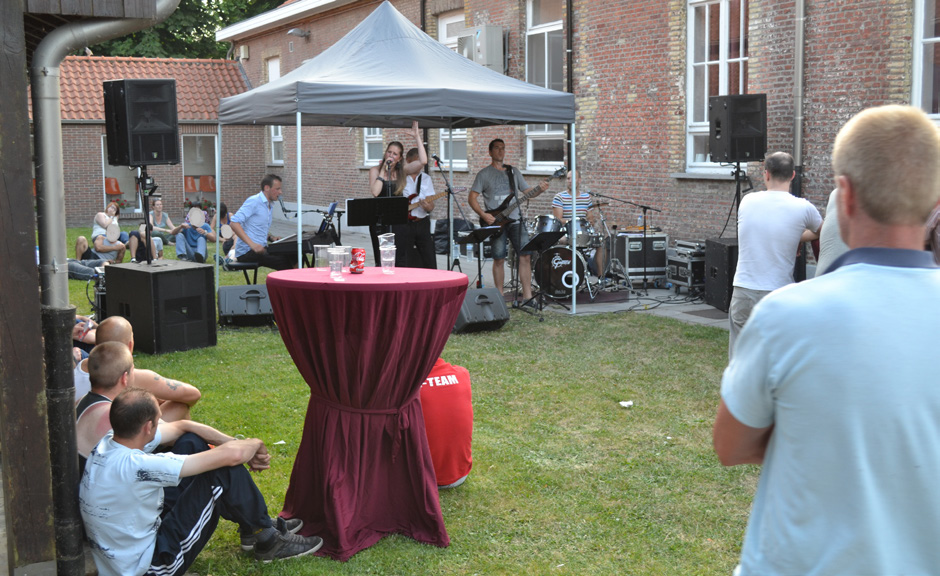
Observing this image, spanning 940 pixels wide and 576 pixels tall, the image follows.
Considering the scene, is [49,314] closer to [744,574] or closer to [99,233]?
[744,574]

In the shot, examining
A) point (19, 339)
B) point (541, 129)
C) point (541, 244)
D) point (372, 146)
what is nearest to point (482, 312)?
point (541, 244)

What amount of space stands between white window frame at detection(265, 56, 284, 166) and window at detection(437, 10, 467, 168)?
28.4ft

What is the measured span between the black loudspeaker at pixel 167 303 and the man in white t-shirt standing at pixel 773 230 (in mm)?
4994

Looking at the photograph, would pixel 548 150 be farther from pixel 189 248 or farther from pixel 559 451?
pixel 559 451

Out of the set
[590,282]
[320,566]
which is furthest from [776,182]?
[590,282]

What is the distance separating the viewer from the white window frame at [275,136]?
25922mm

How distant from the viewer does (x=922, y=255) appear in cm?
161

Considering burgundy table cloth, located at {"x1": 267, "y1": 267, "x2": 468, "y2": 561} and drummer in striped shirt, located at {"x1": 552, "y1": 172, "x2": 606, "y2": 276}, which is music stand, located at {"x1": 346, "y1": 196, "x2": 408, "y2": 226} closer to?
drummer in striped shirt, located at {"x1": 552, "y1": 172, "x2": 606, "y2": 276}

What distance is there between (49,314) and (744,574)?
2.65 metres

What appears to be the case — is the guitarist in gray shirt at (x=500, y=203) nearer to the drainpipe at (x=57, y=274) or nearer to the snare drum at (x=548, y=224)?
the snare drum at (x=548, y=224)

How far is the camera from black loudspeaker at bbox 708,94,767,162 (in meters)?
10.5

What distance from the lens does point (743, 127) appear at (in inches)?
415

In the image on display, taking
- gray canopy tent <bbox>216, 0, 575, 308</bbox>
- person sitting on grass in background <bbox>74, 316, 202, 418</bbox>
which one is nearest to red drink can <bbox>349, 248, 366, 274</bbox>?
person sitting on grass in background <bbox>74, 316, 202, 418</bbox>

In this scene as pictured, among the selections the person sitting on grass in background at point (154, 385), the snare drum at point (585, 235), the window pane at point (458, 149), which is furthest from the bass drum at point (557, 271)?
the window pane at point (458, 149)
